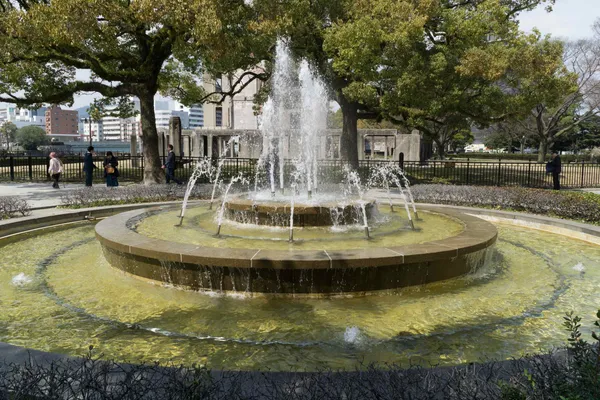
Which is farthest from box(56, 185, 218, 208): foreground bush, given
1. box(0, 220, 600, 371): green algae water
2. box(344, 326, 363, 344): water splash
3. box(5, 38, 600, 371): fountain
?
box(344, 326, 363, 344): water splash

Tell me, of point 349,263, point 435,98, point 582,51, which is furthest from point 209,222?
point 582,51

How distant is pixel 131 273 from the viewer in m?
7.25

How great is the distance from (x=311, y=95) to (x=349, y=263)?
16.7m

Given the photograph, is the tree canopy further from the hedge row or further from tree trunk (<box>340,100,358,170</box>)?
tree trunk (<box>340,100,358,170</box>)

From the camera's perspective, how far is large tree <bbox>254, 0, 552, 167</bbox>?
17688mm

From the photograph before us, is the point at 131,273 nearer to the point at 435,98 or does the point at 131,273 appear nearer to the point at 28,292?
the point at 28,292

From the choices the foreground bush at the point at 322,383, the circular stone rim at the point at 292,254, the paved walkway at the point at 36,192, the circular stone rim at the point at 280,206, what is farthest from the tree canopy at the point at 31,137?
the foreground bush at the point at 322,383

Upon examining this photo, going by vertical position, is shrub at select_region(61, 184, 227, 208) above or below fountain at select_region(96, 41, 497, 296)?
above

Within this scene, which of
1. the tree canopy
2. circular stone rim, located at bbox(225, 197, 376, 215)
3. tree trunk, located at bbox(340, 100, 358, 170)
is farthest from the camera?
the tree canopy

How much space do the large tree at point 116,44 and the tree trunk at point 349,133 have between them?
5.26 m

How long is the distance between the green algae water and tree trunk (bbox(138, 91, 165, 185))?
39.9ft

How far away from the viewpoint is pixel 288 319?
5.60 m

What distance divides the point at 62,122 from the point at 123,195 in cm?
17517

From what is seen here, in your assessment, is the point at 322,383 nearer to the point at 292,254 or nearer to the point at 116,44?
the point at 292,254
